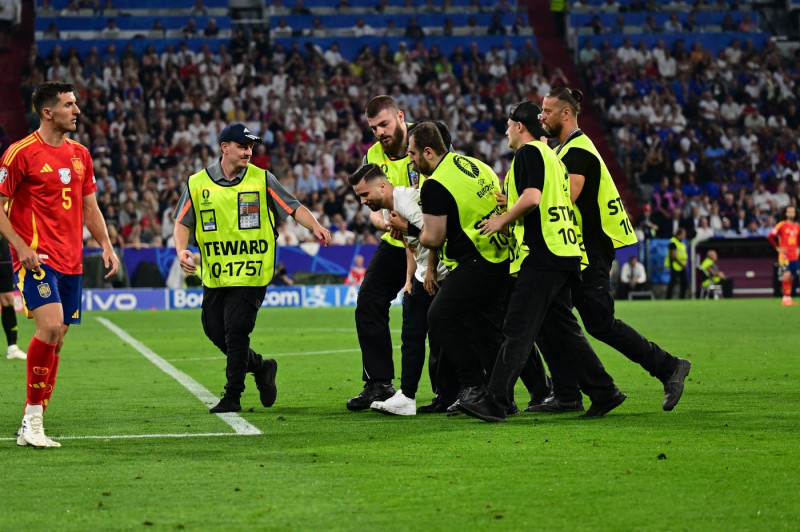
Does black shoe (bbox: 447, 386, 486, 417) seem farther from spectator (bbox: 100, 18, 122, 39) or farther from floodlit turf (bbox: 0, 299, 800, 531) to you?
spectator (bbox: 100, 18, 122, 39)

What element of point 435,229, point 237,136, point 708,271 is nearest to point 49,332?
point 237,136

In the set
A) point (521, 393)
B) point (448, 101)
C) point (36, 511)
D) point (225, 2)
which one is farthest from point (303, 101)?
point (36, 511)

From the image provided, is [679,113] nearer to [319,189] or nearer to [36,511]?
→ [319,189]

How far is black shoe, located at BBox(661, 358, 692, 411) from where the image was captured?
862 centimetres

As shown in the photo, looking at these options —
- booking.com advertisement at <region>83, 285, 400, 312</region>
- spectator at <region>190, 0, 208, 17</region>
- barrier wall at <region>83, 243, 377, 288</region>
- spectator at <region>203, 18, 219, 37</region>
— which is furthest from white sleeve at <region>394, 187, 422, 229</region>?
spectator at <region>190, 0, 208, 17</region>

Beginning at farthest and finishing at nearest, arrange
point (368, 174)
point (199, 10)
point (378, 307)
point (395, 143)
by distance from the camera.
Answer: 1. point (199, 10)
2. point (378, 307)
3. point (395, 143)
4. point (368, 174)

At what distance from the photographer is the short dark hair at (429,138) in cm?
842

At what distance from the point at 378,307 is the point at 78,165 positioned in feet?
8.80

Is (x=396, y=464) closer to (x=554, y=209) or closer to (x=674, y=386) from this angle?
(x=554, y=209)

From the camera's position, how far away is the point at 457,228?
8.52 meters

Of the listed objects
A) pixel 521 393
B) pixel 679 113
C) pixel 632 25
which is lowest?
pixel 521 393

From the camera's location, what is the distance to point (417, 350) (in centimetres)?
919

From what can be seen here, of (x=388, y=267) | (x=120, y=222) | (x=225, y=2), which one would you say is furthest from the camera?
(x=225, y=2)

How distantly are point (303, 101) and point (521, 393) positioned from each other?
25655 millimetres
